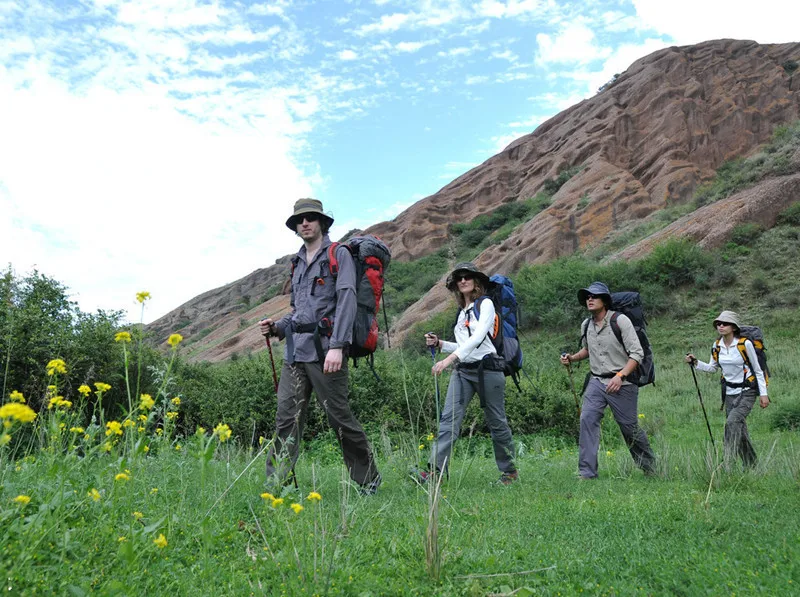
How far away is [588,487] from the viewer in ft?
15.3

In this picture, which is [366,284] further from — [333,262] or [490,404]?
[490,404]

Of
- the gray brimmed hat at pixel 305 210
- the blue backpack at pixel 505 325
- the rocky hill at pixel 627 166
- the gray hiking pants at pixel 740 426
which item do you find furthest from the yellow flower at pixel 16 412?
the rocky hill at pixel 627 166

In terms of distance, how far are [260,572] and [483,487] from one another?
2.63 metres

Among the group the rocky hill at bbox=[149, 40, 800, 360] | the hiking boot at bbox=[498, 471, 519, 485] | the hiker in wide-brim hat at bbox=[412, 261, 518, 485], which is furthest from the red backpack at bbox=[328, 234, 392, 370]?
the rocky hill at bbox=[149, 40, 800, 360]

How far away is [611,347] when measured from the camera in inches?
216

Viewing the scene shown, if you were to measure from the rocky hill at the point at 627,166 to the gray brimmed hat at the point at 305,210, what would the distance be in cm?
1761

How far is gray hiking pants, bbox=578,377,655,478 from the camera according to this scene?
527 centimetres

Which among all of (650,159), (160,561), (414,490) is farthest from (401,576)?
(650,159)

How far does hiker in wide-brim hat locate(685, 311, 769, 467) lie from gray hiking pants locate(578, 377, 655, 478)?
1.09 meters

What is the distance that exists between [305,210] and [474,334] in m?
1.68

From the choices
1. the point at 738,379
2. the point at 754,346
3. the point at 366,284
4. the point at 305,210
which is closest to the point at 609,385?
the point at 738,379

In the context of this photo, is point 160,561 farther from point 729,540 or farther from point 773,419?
point 773,419

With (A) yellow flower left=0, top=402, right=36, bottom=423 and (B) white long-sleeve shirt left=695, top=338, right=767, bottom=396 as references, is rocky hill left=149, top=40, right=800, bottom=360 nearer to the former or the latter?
(B) white long-sleeve shirt left=695, top=338, right=767, bottom=396

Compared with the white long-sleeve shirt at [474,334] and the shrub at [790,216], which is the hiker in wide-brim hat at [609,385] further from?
the shrub at [790,216]
